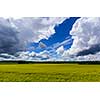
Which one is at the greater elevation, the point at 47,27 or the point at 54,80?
the point at 47,27

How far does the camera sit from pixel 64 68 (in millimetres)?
7711

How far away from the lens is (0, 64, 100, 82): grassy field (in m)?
7.61

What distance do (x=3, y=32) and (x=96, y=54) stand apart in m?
1.73

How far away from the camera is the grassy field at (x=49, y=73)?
7.61 metres

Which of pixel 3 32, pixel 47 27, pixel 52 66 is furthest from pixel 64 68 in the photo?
pixel 3 32

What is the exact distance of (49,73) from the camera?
7.68 m
